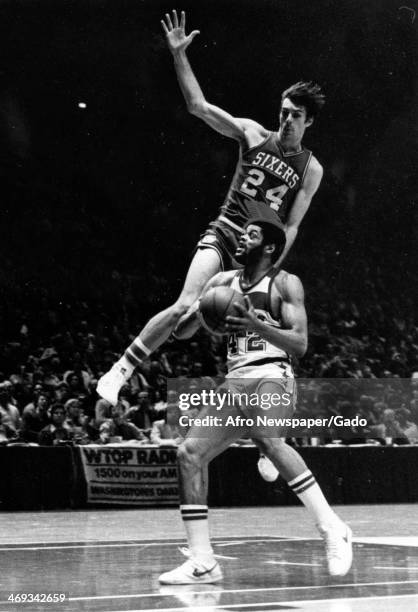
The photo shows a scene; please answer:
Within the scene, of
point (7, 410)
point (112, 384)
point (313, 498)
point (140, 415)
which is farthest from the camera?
point (140, 415)

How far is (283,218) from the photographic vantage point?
30.0ft

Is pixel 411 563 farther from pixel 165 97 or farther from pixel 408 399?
pixel 165 97

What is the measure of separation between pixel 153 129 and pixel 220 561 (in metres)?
15.7

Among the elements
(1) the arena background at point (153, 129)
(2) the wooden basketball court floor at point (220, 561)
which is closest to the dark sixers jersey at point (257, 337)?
(2) the wooden basketball court floor at point (220, 561)

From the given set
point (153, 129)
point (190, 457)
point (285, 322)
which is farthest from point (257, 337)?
point (153, 129)

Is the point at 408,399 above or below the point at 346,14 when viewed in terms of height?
below

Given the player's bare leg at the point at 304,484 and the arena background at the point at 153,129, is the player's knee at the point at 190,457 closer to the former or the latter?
the player's bare leg at the point at 304,484

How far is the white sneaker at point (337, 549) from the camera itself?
Answer: 6961 mm

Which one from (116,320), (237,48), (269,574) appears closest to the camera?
(269,574)

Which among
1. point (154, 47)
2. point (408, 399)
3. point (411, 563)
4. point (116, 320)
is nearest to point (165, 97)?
point (154, 47)

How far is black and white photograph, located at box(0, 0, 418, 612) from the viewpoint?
7004 mm

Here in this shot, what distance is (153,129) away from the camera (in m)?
22.9

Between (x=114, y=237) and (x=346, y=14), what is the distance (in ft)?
20.4

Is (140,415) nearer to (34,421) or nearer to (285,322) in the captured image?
(34,421)
